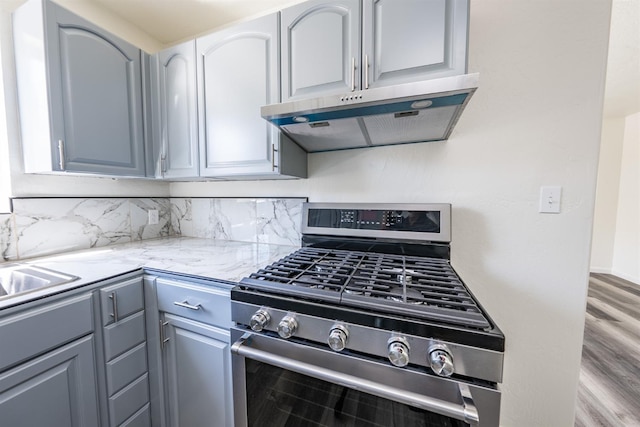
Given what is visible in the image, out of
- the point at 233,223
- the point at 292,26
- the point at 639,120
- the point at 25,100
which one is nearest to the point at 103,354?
the point at 233,223

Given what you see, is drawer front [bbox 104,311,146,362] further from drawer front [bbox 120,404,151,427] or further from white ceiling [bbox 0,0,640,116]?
white ceiling [bbox 0,0,640,116]

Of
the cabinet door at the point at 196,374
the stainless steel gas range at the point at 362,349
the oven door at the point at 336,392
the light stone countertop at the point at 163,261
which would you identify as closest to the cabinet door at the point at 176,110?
the light stone countertop at the point at 163,261

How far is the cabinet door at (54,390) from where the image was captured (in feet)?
2.55

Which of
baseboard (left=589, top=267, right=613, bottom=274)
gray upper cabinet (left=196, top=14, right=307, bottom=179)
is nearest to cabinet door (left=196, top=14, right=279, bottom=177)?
gray upper cabinet (left=196, top=14, right=307, bottom=179)

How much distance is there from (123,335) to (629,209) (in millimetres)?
6100

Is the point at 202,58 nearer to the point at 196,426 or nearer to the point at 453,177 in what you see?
the point at 453,177

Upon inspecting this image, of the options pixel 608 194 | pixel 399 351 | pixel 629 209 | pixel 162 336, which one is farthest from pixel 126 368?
pixel 608 194

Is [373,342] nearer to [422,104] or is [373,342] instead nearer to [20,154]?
[422,104]

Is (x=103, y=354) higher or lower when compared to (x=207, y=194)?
lower

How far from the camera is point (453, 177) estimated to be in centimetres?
123

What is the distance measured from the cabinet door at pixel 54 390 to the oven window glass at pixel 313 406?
66cm

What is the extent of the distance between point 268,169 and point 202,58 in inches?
30.0

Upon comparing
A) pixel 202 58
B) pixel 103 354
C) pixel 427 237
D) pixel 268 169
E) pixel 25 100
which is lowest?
pixel 103 354

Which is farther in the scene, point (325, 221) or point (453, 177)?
point (325, 221)
